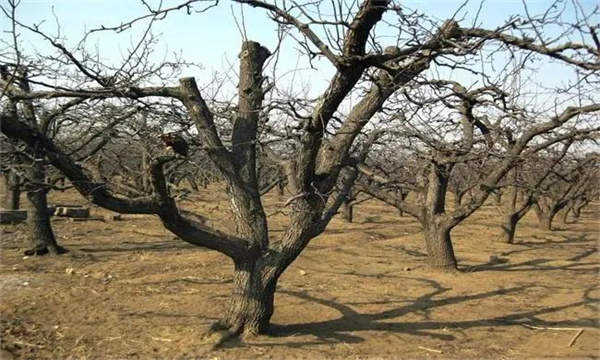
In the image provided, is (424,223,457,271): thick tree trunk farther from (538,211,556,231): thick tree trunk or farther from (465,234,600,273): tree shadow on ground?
(538,211,556,231): thick tree trunk

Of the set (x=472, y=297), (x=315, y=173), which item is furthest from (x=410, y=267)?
(x=315, y=173)

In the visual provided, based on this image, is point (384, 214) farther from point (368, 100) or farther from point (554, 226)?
point (368, 100)

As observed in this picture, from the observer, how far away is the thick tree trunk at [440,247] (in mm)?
9031

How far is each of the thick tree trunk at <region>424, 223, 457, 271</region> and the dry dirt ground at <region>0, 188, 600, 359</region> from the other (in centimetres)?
28

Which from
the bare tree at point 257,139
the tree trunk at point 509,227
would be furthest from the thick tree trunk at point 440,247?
the tree trunk at point 509,227

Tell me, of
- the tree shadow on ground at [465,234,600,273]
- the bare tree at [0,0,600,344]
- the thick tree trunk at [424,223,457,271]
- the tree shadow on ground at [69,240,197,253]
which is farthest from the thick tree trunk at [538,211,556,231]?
the bare tree at [0,0,600,344]

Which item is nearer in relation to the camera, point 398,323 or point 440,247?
point 398,323

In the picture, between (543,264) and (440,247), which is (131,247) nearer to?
(440,247)

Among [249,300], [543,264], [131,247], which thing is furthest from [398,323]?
[131,247]

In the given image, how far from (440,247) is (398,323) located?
3510 millimetres

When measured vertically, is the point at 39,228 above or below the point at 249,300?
above

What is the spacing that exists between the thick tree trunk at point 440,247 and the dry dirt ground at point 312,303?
279 mm

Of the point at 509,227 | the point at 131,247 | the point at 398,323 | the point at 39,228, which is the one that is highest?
the point at 509,227

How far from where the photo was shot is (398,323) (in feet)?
19.2
